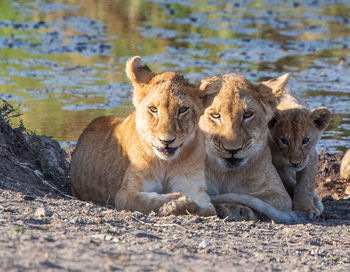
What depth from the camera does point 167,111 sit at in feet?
20.0

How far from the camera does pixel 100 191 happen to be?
6.97m

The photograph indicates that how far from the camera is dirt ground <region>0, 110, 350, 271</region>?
4.29 m

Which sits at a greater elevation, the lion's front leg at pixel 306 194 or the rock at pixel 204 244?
the rock at pixel 204 244

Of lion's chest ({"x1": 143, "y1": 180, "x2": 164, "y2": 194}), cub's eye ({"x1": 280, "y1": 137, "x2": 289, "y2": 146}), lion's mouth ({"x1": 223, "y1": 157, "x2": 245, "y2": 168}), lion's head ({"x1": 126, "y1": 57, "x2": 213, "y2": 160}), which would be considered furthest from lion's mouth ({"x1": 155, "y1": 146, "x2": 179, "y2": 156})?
cub's eye ({"x1": 280, "y1": 137, "x2": 289, "y2": 146})

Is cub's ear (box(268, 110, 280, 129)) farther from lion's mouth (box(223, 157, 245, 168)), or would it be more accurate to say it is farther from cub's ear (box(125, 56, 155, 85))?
cub's ear (box(125, 56, 155, 85))

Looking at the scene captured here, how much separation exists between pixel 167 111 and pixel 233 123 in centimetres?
81

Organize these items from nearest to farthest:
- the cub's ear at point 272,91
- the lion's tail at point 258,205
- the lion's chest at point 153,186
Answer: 1. the lion's chest at point 153,186
2. the lion's tail at point 258,205
3. the cub's ear at point 272,91

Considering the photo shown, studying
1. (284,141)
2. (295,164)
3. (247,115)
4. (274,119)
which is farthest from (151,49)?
(247,115)

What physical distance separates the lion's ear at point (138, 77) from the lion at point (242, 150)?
0.48 m

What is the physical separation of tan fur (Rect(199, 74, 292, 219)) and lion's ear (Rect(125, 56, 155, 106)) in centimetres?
51

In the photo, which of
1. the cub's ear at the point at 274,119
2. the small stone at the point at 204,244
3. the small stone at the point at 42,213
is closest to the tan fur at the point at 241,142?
the cub's ear at the point at 274,119

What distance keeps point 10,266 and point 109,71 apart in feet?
34.2

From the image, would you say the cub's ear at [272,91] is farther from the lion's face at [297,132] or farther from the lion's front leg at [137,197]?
the lion's front leg at [137,197]

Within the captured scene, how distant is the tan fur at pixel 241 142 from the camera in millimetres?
6699
